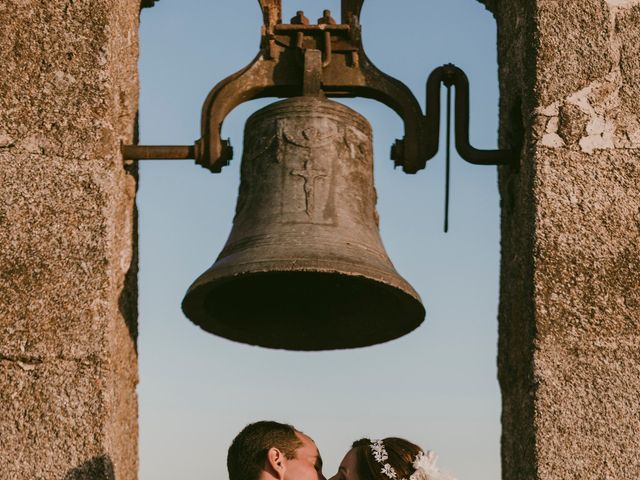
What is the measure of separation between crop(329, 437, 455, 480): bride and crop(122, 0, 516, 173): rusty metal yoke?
694 millimetres

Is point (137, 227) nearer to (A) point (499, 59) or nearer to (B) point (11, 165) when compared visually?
(B) point (11, 165)

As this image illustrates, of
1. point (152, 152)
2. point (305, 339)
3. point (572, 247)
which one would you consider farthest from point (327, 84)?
point (572, 247)

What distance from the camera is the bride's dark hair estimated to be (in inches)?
139

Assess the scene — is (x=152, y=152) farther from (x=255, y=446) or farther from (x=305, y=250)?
(x=255, y=446)

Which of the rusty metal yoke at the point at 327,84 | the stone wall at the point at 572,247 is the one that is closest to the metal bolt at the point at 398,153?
the rusty metal yoke at the point at 327,84

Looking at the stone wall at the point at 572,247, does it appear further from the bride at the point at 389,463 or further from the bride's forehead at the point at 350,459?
the bride's forehead at the point at 350,459

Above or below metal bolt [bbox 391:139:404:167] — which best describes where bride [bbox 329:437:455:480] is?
below

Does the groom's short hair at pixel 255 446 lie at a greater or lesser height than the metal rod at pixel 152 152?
lesser

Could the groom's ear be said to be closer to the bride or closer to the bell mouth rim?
the bride

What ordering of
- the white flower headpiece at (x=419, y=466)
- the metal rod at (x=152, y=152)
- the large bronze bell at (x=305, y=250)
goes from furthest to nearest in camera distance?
the metal rod at (x=152, y=152) → the large bronze bell at (x=305, y=250) → the white flower headpiece at (x=419, y=466)

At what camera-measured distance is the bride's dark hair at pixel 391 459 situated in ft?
11.5

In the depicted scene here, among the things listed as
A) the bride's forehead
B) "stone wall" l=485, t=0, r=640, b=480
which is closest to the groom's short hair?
the bride's forehead

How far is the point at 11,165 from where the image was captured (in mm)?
3727

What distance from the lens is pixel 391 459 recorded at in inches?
139
